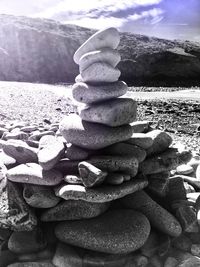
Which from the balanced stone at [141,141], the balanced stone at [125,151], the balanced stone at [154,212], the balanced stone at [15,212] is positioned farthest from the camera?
the balanced stone at [141,141]

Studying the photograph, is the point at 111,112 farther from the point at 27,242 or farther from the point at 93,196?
the point at 27,242

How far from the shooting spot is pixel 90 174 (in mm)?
4957

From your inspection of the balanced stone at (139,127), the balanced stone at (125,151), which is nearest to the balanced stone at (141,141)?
the balanced stone at (125,151)

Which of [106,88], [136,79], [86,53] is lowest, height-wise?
[136,79]

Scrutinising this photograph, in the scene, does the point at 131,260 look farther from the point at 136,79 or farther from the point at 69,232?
the point at 136,79

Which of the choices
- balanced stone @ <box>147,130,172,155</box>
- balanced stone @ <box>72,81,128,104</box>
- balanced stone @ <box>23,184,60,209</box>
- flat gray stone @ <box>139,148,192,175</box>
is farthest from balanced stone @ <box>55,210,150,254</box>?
balanced stone @ <box>72,81,128,104</box>

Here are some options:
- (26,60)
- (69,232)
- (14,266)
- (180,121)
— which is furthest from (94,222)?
(26,60)

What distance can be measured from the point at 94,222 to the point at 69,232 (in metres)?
0.34

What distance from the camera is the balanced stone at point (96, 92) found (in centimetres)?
534

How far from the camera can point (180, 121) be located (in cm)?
1338

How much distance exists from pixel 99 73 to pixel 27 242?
2336 millimetres

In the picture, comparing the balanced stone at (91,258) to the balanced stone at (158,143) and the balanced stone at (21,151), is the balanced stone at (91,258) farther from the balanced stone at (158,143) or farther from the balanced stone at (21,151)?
the balanced stone at (158,143)

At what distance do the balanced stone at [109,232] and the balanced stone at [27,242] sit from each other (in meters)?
0.24

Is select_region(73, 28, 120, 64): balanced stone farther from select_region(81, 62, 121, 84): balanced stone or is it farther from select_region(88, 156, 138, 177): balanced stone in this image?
select_region(88, 156, 138, 177): balanced stone
